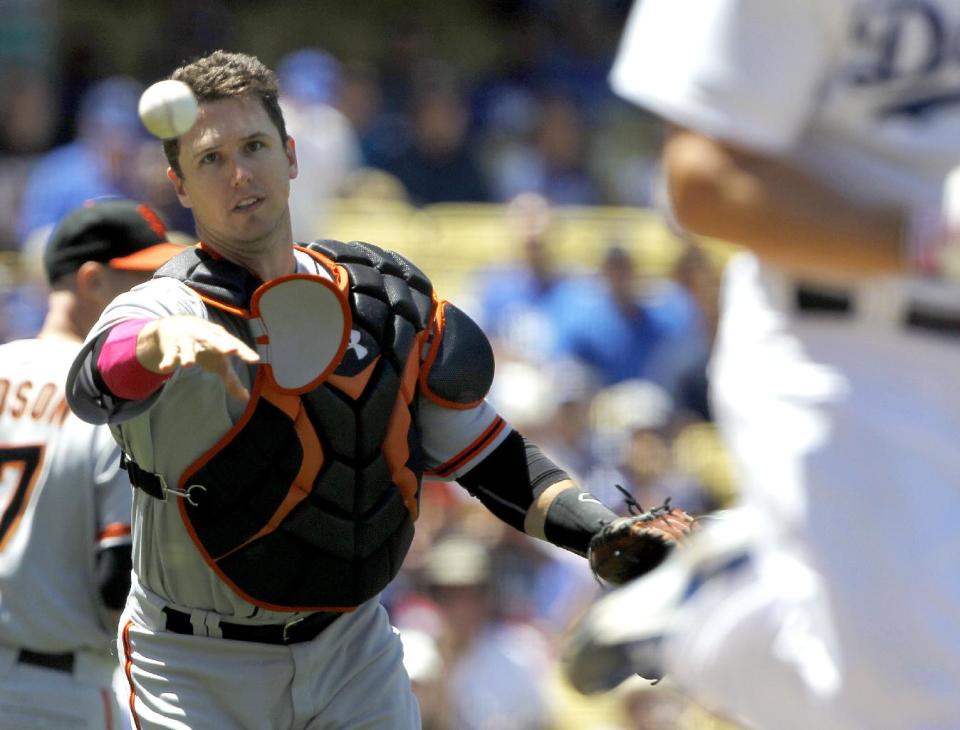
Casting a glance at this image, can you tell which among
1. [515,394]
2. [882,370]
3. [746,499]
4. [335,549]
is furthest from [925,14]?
[515,394]

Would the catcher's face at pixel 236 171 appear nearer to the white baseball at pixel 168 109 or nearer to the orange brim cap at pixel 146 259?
the white baseball at pixel 168 109

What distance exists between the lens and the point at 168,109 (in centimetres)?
264

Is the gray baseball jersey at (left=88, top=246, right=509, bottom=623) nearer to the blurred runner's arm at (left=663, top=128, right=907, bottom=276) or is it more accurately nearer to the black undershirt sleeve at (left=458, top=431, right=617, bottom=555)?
the black undershirt sleeve at (left=458, top=431, right=617, bottom=555)

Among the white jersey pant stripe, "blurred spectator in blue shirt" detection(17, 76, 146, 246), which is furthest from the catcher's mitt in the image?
"blurred spectator in blue shirt" detection(17, 76, 146, 246)

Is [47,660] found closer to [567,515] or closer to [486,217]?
[567,515]

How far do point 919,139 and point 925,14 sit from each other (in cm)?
22

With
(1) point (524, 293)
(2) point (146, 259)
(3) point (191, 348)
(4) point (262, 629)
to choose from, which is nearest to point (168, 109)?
(3) point (191, 348)

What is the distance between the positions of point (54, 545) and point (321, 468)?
1.22 metres

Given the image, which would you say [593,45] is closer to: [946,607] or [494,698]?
[494,698]

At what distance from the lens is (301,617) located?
3.03 meters

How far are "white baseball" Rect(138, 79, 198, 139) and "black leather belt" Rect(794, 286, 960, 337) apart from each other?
117 cm

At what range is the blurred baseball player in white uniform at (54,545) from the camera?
12.6 ft

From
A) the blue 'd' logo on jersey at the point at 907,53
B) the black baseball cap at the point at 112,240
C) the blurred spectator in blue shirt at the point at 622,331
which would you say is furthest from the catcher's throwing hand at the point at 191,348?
the blurred spectator in blue shirt at the point at 622,331

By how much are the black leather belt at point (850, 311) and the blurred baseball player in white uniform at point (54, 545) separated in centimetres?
166
